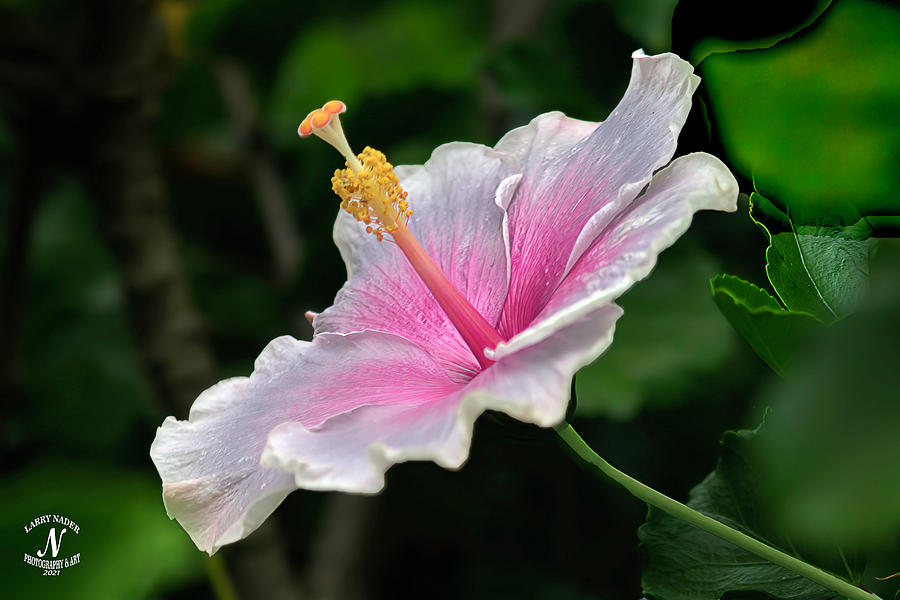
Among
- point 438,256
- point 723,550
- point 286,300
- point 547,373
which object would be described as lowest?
point 723,550

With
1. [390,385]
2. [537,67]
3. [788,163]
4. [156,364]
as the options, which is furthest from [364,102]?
[788,163]

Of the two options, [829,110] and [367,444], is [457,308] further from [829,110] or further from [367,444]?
[829,110]

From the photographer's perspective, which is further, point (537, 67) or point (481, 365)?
point (537, 67)

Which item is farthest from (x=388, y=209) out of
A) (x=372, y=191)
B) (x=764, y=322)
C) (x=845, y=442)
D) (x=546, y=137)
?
(x=845, y=442)

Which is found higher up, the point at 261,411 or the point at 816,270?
the point at 261,411

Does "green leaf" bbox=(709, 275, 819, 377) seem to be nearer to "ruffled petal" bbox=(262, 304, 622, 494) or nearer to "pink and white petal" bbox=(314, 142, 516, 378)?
"ruffled petal" bbox=(262, 304, 622, 494)

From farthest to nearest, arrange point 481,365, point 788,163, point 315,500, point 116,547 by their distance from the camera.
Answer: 1. point 315,500
2. point 116,547
3. point 481,365
4. point 788,163

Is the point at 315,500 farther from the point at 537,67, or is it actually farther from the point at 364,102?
the point at 537,67

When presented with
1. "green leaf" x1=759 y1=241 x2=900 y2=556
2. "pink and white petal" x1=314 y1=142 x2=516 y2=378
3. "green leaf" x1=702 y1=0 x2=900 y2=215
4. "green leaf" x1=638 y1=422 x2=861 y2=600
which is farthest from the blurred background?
"green leaf" x1=759 y1=241 x2=900 y2=556
